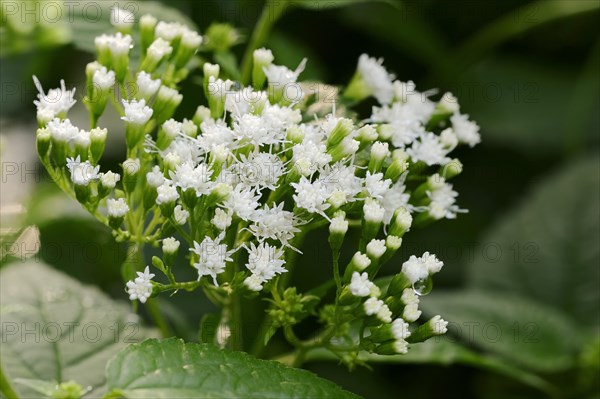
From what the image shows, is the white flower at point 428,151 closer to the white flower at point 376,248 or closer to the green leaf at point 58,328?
the white flower at point 376,248

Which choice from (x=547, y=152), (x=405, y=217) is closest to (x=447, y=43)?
(x=547, y=152)

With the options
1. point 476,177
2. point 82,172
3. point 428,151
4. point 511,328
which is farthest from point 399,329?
point 476,177

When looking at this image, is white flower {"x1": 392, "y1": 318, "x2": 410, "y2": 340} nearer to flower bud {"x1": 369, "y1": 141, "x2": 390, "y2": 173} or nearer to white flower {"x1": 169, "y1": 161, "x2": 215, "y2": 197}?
flower bud {"x1": 369, "y1": 141, "x2": 390, "y2": 173}

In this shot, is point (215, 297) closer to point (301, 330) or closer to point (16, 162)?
point (301, 330)

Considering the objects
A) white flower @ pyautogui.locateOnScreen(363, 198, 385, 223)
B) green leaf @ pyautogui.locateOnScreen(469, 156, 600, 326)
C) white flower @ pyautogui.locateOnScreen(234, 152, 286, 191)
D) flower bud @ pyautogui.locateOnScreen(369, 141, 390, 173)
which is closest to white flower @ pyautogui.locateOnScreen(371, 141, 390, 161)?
flower bud @ pyautogui.locateOnScreen(369, 141, 390, 173)

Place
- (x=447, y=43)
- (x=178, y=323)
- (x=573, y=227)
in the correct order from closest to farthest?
(x=178, y=323) < (x=573, y=227) < (x=447, y=43)
